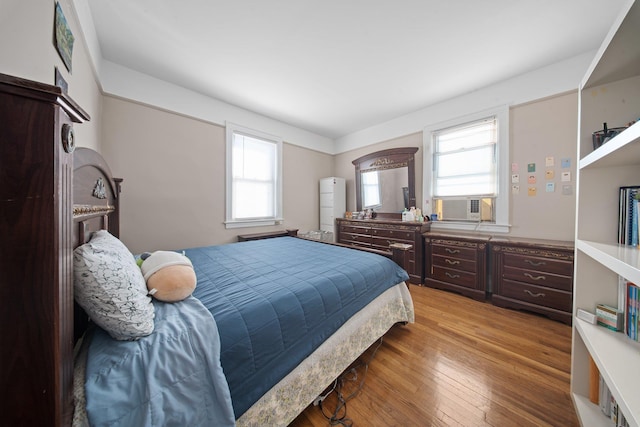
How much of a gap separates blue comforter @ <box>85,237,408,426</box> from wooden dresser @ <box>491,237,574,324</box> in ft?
5.99

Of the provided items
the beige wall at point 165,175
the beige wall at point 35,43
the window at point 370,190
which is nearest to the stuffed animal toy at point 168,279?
the beige wall at point 35,43

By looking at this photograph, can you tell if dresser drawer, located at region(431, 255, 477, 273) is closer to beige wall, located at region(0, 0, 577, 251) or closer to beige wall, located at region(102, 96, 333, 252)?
beige wall, located at region(0, 0, 577, 251)

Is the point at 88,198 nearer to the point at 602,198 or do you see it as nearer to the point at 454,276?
the point at 602,198

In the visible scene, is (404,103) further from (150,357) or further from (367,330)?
(150,357)

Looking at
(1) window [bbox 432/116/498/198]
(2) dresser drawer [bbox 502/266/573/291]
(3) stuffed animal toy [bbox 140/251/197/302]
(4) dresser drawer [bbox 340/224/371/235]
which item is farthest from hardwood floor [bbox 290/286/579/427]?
(4) dresser drawer [bbox 340/224/371/235]

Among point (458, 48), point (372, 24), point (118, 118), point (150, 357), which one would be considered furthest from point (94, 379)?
point (458, 48)

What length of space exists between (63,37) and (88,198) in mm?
986

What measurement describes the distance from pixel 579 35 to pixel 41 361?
13.0ft

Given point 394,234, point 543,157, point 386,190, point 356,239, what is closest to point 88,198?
point 394,234

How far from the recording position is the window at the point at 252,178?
334 centimetres

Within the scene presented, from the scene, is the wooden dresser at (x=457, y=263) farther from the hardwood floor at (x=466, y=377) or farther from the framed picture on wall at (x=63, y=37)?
the framed picture on wall at (x=63, y=37)

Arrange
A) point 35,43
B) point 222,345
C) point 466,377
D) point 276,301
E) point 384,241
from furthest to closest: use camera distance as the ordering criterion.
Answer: point 384,241 < point 466,377 < point 276,301 < point 35,43 < point 222,345

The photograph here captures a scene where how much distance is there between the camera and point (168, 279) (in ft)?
3.37

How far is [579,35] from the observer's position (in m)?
1.97
